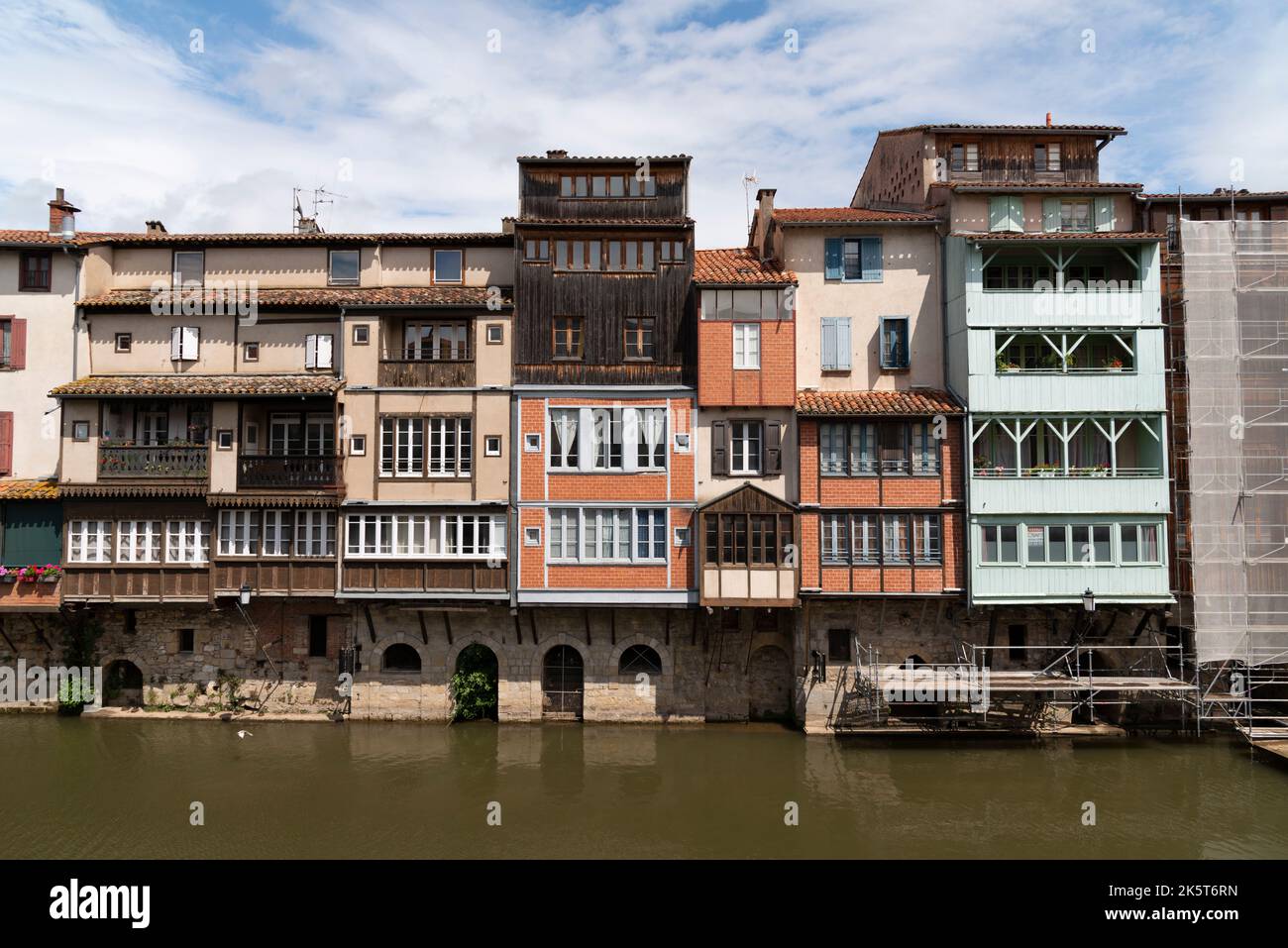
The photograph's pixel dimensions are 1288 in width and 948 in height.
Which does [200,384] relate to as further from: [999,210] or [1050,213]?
[1050,213]

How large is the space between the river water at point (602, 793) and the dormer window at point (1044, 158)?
71.0ft

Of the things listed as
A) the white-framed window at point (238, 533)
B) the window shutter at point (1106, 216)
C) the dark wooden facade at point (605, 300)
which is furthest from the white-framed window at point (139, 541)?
the window shutter at point (1106, 216)

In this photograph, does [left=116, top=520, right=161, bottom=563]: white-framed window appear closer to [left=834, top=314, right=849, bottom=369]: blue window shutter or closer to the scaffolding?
[left=834, top=314, right=849, bottom=369]: blue window shutter

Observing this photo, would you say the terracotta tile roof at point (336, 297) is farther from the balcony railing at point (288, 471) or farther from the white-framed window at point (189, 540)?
the white-framed window at point (189, 540)

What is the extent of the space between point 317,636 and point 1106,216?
109 ft

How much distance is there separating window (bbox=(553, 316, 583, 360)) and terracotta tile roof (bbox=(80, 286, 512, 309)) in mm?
2114

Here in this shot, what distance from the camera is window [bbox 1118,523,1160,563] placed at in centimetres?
2778

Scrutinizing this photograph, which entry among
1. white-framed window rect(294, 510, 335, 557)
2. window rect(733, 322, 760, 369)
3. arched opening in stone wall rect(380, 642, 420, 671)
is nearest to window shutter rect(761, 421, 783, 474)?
window rect(733, 322, 760, 369)

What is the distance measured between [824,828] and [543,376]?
1739cm

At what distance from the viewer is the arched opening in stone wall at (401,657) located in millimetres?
30047

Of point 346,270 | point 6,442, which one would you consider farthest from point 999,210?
point 6,442

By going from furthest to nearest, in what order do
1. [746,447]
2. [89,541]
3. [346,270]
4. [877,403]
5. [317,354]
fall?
[346,270] → [317,354] → [89,541] → [746,447] → [877,403]

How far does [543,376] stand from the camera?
2906 centimetres

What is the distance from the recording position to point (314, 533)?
2902 cm
